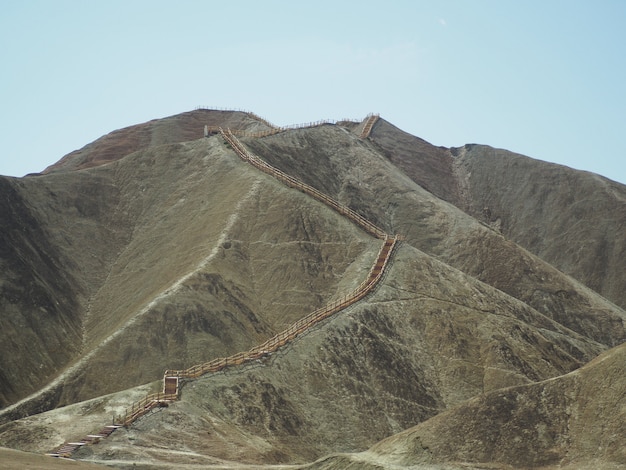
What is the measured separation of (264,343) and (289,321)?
8.07 metres

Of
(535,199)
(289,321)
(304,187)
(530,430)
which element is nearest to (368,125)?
(535,199)

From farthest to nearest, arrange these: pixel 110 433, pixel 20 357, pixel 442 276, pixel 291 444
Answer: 1. pixel 442 276
2. pixel 20 357
3. pixel 291 444
4. pixel 110 433

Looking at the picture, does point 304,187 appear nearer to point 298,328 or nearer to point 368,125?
point 298,328

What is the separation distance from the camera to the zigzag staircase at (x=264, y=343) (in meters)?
69.4

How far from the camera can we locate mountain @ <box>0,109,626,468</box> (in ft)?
203

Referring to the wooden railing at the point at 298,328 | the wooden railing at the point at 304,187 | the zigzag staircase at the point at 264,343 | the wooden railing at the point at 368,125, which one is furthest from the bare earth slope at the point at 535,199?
the wooden railing at the point at 298,328

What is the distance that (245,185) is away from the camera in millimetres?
114375

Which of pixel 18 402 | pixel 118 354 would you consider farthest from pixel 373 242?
pixel 18 402

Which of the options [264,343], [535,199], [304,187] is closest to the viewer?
[264,343]

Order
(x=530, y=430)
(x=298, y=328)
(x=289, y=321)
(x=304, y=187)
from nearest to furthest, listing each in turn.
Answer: (x=530, y=430), (x=298, y=328), (x=289, y=321), (x=304, y=187)

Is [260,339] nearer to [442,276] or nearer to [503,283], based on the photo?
[442,276]

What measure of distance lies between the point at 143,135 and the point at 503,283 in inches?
2759

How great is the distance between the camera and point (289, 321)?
96438 millimetres

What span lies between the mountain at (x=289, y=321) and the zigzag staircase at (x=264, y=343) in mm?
561
